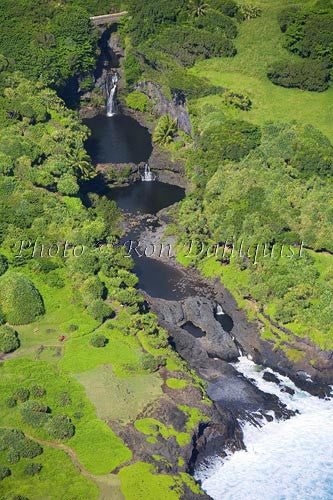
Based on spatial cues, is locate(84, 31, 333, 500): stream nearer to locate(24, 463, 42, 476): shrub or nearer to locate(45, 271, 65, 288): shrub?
locate(45, 271, 65, 288): shrub

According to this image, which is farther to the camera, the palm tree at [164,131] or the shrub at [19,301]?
the palm tree at [164,131]

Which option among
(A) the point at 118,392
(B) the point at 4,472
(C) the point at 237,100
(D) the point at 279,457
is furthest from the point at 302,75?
(B) the point at 4,472

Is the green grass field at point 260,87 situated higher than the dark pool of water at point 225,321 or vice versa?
the green grass field at point 260,87

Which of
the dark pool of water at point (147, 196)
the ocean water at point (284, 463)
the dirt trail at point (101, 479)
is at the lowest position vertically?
the ocean water at point (284, 463)

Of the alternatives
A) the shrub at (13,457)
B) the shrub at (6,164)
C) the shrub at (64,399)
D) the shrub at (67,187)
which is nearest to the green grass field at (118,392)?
the shrub at (64,399)

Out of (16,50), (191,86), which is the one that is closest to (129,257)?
(191,86)

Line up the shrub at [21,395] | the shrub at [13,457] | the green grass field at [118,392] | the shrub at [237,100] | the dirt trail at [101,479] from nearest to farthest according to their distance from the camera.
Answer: the dirt trail at [101,479], the shrub at [13,457], the shrub at [21,395], the green grass field at [118,392], the shrub at [237,100]

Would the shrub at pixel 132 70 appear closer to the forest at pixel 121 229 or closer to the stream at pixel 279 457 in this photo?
the forest at pixel 121 229
